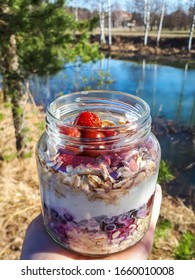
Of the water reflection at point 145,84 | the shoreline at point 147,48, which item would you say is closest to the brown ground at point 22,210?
the water reflection at point 145,84

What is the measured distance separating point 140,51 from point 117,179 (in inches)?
256

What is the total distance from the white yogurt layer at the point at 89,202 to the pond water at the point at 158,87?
1587 millimetres

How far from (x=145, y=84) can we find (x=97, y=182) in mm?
4312

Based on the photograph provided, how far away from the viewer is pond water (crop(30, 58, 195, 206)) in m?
2.73

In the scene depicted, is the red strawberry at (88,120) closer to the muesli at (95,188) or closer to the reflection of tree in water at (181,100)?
the muesli at (95,188)

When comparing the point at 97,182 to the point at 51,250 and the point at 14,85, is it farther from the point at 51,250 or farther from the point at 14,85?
the point at 14,85

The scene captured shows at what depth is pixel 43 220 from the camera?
689mm

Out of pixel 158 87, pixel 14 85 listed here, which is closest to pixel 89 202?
pixel 14 85

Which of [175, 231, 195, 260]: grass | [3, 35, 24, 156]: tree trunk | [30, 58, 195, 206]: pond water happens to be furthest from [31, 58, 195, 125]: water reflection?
[175, 231, 195, 260]: grass

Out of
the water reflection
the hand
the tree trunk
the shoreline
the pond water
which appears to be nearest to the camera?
the hand

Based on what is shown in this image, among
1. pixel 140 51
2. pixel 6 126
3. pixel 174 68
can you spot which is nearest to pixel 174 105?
pixel 174 68

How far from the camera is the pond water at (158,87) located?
273cm

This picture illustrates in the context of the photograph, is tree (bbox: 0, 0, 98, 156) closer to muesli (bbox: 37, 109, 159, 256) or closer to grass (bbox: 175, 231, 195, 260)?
muesli (bbox: 37, 109, 159, 256)

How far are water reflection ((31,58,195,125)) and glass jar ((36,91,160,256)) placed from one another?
2.54 m
